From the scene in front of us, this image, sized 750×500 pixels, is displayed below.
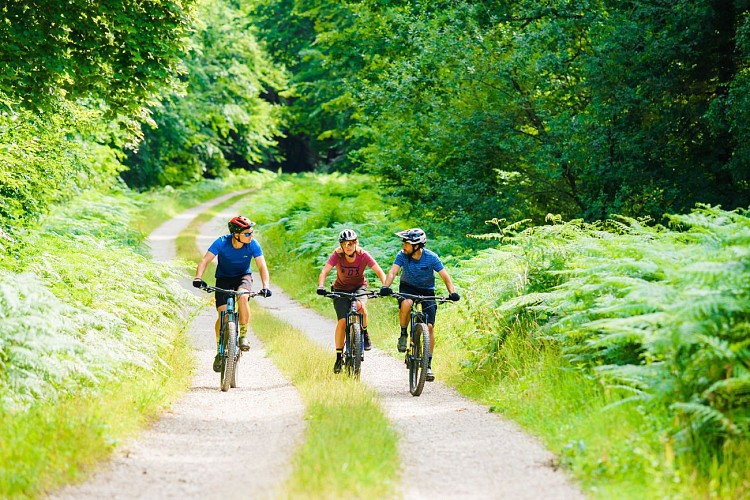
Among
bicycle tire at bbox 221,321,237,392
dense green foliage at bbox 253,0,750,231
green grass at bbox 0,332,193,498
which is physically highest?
dense green foliage at bbox 253,0,750,231

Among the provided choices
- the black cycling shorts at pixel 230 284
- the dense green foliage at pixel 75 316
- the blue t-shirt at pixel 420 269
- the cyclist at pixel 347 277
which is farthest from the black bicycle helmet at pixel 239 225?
the blue t-shirt at pixel 420 269

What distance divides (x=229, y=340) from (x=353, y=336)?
4.89 ft

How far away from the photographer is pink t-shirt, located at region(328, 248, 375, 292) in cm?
1023

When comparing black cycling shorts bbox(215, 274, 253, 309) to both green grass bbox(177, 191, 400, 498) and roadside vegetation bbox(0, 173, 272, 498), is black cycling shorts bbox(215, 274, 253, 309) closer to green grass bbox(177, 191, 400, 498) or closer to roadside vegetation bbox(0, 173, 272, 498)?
roadside vegetation bbox(0, 173, 272, 498)

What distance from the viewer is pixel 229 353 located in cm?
980

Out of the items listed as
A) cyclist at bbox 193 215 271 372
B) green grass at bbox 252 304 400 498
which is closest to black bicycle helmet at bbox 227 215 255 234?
cyclist at bbox 193 215 271 372

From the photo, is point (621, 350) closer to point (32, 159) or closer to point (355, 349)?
point (355, 349)

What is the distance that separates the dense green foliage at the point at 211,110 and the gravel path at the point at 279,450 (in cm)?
3023

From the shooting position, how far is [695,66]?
14648 mm

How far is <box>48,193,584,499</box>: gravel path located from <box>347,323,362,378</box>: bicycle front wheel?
0.42 m

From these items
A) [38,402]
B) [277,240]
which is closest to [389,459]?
[38,402]

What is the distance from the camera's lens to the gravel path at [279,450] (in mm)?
5570

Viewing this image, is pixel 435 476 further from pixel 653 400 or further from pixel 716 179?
pixel 716 179

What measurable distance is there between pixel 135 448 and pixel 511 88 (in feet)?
40.1
